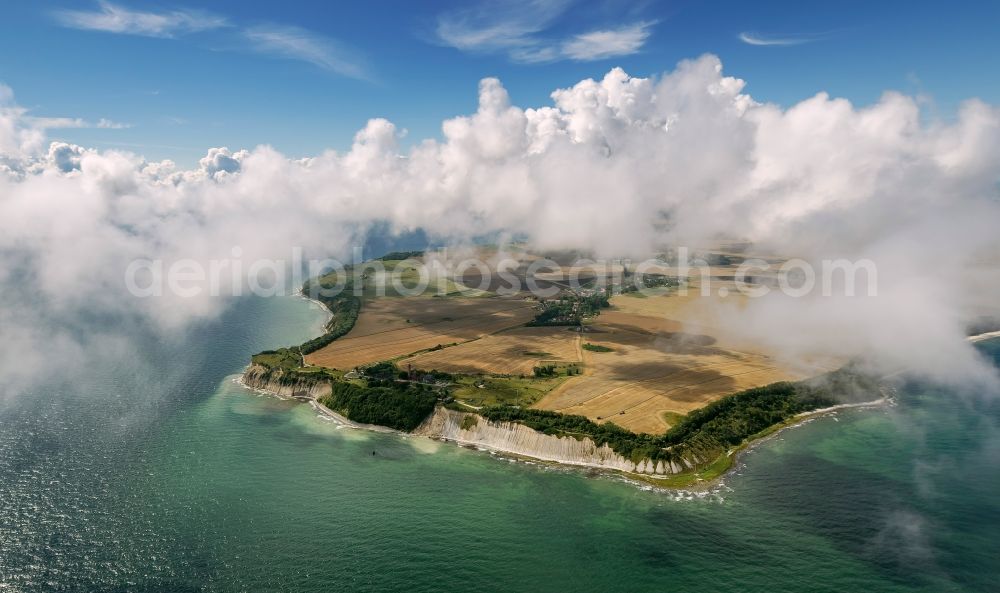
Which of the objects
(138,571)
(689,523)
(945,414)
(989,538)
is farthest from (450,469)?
(945,414)

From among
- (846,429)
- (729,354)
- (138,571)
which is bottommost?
(138,571)

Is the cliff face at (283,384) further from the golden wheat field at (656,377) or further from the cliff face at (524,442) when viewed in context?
the golden wheat field at (656,377)

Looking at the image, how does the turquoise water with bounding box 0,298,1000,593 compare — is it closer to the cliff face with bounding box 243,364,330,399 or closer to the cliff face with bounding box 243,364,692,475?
the cliff face with bounding box 243,364,692,475

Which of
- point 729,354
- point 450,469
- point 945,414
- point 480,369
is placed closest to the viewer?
point 450,469

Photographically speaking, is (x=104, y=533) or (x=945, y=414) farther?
(x=945, y=414)

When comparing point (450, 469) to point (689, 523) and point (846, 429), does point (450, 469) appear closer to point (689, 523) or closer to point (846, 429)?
point (689, 523)

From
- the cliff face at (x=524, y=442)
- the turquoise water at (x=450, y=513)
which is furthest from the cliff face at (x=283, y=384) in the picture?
the cliff face at (x=524, y=442)
